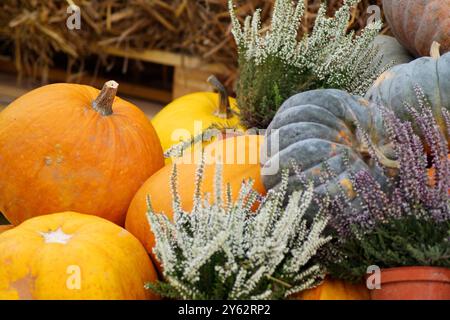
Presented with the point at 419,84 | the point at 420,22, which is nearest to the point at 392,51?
the point at 420,22

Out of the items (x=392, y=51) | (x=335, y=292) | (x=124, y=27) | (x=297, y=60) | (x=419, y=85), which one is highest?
(x=124, y=27)

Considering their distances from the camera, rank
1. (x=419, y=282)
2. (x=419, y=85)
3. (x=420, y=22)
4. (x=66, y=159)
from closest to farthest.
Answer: (x=419, y=282)
(x=419, y=85)
(x=66, y=159)
(x=420, y=22)

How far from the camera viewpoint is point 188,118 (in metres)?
2.65

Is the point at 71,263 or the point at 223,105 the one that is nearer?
the point at 71,263

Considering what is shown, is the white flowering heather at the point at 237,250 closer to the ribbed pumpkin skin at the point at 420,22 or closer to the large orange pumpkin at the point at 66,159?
the large orange pumpkin at the point at 66,159

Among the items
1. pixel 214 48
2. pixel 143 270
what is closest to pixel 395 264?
pixel 143 270

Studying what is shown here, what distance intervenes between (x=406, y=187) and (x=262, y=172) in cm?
33

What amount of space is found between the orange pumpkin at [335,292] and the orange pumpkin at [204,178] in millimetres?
321

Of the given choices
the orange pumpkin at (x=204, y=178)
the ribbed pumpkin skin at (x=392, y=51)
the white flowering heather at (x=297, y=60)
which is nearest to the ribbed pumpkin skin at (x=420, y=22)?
the ribbed pumpkin skin at (x=392, y=51)

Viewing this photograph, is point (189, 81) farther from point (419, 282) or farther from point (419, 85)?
point (419, 282)

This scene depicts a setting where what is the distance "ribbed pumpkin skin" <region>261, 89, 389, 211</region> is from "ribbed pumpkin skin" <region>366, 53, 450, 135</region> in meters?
0.10

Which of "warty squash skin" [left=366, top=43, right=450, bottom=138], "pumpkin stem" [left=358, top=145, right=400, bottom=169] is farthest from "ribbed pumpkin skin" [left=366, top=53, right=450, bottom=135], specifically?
"pumpkin stem" [left=358, top=145, right=400, bottom=169]

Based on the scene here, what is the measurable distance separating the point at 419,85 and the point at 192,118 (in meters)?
0.97
